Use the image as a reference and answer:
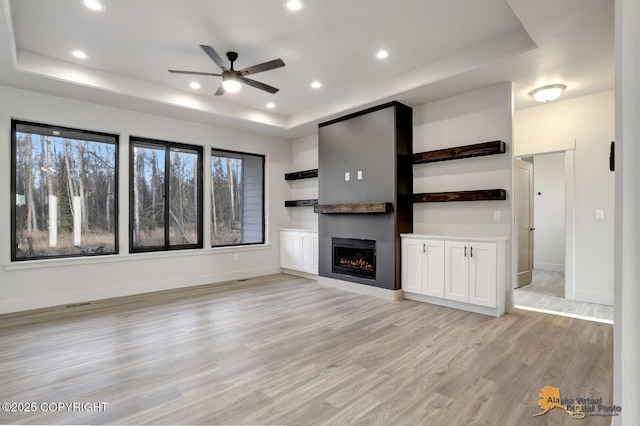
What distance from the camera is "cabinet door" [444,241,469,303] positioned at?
13.4 feet

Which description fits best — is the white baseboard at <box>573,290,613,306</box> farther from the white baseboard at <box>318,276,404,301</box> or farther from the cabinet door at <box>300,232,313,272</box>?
the cabinet door at <box>300,232,313,272</box>

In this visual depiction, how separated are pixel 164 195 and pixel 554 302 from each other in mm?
6209

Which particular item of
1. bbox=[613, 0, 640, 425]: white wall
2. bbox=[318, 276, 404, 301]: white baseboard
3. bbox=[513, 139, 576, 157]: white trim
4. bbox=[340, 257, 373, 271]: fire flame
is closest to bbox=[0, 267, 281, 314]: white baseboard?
bbox=[318, 276, 404, 301]: white baseboard

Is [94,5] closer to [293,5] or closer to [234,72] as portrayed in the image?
[234,72]

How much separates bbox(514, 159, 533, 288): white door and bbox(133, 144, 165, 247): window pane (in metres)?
6.03

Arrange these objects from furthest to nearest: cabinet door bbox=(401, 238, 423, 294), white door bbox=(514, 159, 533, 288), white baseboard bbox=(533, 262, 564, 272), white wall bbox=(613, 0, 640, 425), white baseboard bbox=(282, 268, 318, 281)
Result: white baseboard bbox=(533, 262, 564, 272) < white baseboard bbox=(282, 268, 318, 281) < white door bbox=(514, 159, 533, 288) < cabinet door bbox=(401, 238, 423, 294) < white wall bbox=(613, 0, 640, 425)

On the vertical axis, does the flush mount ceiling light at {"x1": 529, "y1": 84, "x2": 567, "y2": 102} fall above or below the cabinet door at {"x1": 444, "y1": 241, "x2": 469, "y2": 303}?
above

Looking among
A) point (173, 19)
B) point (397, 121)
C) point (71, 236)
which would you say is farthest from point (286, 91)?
point (71, 236)

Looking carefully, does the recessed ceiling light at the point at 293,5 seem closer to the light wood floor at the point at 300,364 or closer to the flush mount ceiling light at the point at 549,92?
the light wood floor at the point at 300,364

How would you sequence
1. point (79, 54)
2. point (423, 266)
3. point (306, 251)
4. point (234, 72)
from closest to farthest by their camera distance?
point (234, 72), point (79, 54), point (423, 266), point (306, 251)

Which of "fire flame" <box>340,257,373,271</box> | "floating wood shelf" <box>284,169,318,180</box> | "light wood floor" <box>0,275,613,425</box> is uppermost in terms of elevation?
"floating wood shelf" <box>284,169,318,180</box>

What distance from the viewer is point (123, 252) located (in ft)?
16.4

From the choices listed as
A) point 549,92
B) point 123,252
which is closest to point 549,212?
point 549,92

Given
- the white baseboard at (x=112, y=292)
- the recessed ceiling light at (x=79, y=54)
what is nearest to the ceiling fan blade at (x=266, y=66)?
the recessed ceiling light at (x=79, y=54)
